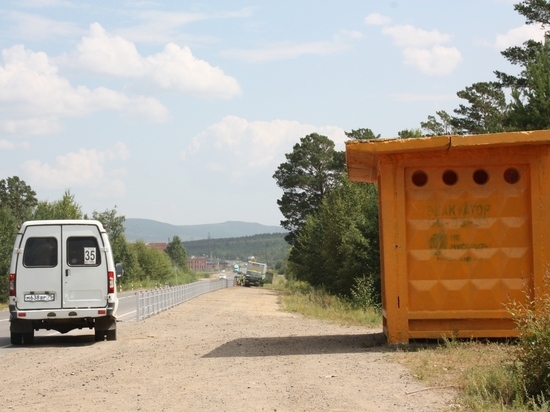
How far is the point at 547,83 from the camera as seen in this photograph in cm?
2834

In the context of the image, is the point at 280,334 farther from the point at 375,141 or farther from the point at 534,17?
the point at 534,17

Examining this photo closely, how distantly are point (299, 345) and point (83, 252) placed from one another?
5499 millimetres

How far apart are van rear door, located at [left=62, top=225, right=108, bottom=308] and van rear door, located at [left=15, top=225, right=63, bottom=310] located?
16 cm

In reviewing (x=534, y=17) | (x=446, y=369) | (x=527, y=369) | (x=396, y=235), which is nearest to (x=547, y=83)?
(x=534, y=17)

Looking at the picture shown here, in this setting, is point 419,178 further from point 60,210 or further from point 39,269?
point 60,210

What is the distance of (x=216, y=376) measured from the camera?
11555 millimetres

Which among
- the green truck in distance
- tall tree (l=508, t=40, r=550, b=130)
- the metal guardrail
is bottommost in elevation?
the green truck in distance

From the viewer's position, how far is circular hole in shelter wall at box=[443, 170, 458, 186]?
1419 cm

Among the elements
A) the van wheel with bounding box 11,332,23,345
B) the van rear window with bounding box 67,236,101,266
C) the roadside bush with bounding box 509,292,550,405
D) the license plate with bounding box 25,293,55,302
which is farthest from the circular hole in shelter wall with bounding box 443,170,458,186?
the van wheel with bounding box 11,332,23,345

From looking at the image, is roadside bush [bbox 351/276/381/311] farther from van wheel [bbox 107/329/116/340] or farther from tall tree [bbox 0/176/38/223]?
tall tree [bbox 0/176/38/223]

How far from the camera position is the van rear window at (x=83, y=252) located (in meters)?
18.2

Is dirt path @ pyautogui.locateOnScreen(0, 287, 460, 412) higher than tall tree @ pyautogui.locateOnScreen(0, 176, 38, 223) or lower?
lower

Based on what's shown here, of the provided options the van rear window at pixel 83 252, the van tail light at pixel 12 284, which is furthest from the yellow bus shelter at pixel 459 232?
the van tail light at pixel 12 284

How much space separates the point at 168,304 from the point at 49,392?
24.0 m
